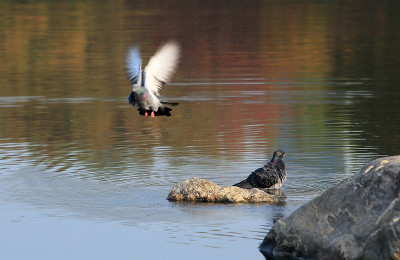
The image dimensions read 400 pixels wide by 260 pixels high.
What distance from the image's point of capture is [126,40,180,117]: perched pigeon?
1533cm

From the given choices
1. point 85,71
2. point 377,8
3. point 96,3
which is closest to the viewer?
point 85,71

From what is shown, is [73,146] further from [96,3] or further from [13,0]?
[13,0]

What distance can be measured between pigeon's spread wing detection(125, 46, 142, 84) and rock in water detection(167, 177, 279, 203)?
2.53 metres

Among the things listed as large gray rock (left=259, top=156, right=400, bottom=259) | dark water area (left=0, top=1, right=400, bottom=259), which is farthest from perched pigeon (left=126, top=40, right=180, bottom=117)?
large gray rock (left=259, top=156, right=400, bottom=259)

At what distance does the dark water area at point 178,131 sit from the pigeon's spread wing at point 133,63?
173 centimetres

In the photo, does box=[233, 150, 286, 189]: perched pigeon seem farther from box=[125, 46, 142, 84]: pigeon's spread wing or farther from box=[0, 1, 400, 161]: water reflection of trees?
box=[0, 1, 400, 161]: water reflection of trees

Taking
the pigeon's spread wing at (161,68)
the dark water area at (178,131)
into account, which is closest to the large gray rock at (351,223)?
the dark water area at (178,131)

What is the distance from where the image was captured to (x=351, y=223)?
34.8 ft

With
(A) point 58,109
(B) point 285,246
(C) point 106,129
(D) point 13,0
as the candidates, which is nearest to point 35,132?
(C) point 106,129

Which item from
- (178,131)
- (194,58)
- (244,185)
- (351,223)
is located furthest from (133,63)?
(194,58)

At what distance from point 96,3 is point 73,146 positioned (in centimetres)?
6438

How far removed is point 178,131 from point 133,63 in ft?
22.3

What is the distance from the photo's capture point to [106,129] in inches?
904

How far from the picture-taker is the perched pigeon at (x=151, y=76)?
50.3ft
